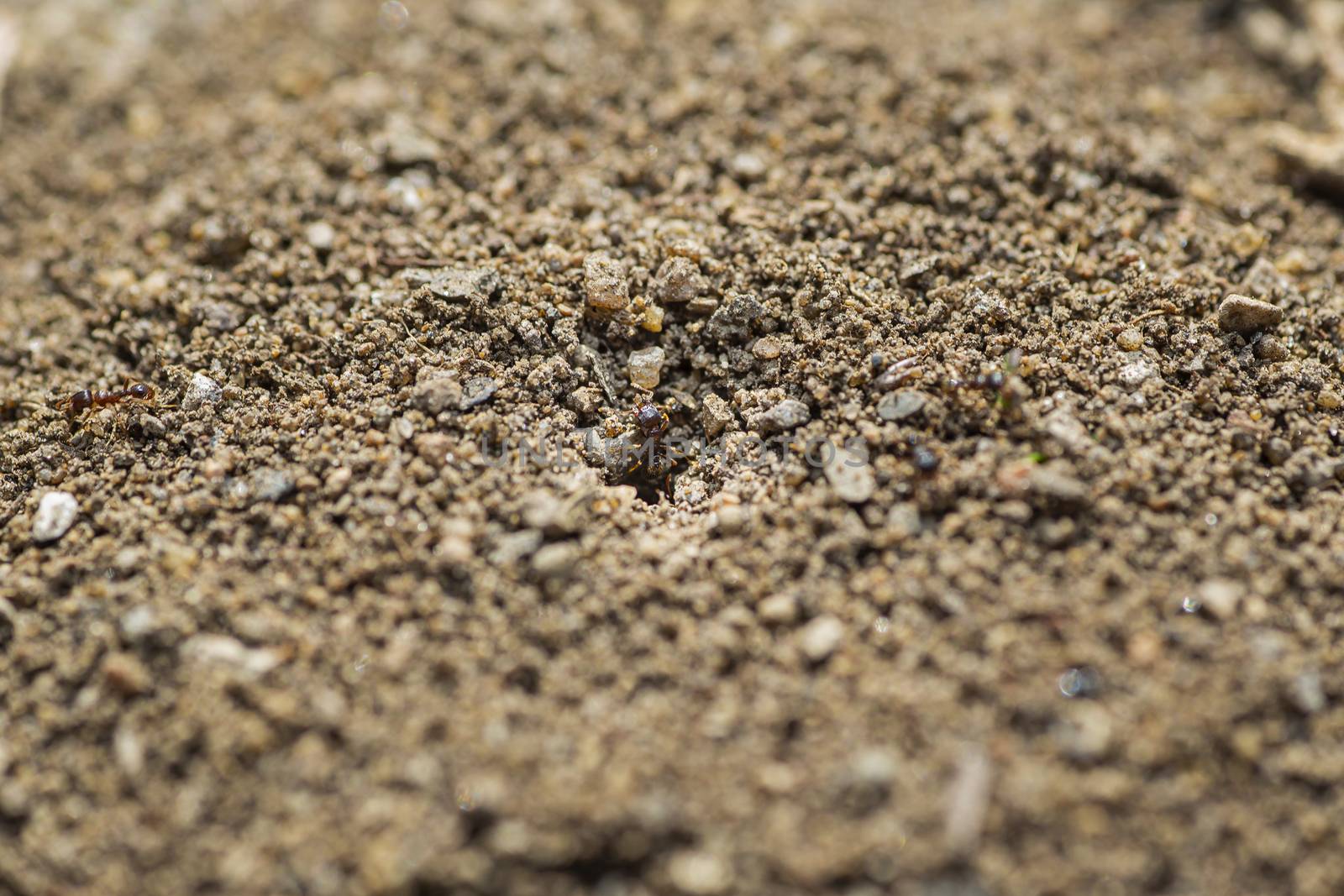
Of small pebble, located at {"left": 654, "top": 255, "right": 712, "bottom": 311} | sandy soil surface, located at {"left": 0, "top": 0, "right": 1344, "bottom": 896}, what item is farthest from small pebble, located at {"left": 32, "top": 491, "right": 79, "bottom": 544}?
small pebble, located at {"left": 654, "top": 255, "right": 712, "bottom": 311}

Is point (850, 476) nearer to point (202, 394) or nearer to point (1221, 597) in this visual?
point (1221, 597)

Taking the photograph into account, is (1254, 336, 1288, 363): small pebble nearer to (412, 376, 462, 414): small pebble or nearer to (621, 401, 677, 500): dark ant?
(621, 401, 677, 500): dark ant

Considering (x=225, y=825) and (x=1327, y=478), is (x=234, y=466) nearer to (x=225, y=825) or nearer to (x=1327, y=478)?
(x=225, y=825)

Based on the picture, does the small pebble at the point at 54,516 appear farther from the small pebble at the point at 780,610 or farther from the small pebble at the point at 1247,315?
the small pebble at the point at 1247,315

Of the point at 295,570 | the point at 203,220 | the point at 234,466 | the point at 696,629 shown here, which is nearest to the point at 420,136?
the point at 203,220

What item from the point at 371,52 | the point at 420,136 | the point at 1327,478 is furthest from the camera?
the point at 371,52

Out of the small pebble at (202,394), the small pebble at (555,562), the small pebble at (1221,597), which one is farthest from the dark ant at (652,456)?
the small pebble at (1221,597)
